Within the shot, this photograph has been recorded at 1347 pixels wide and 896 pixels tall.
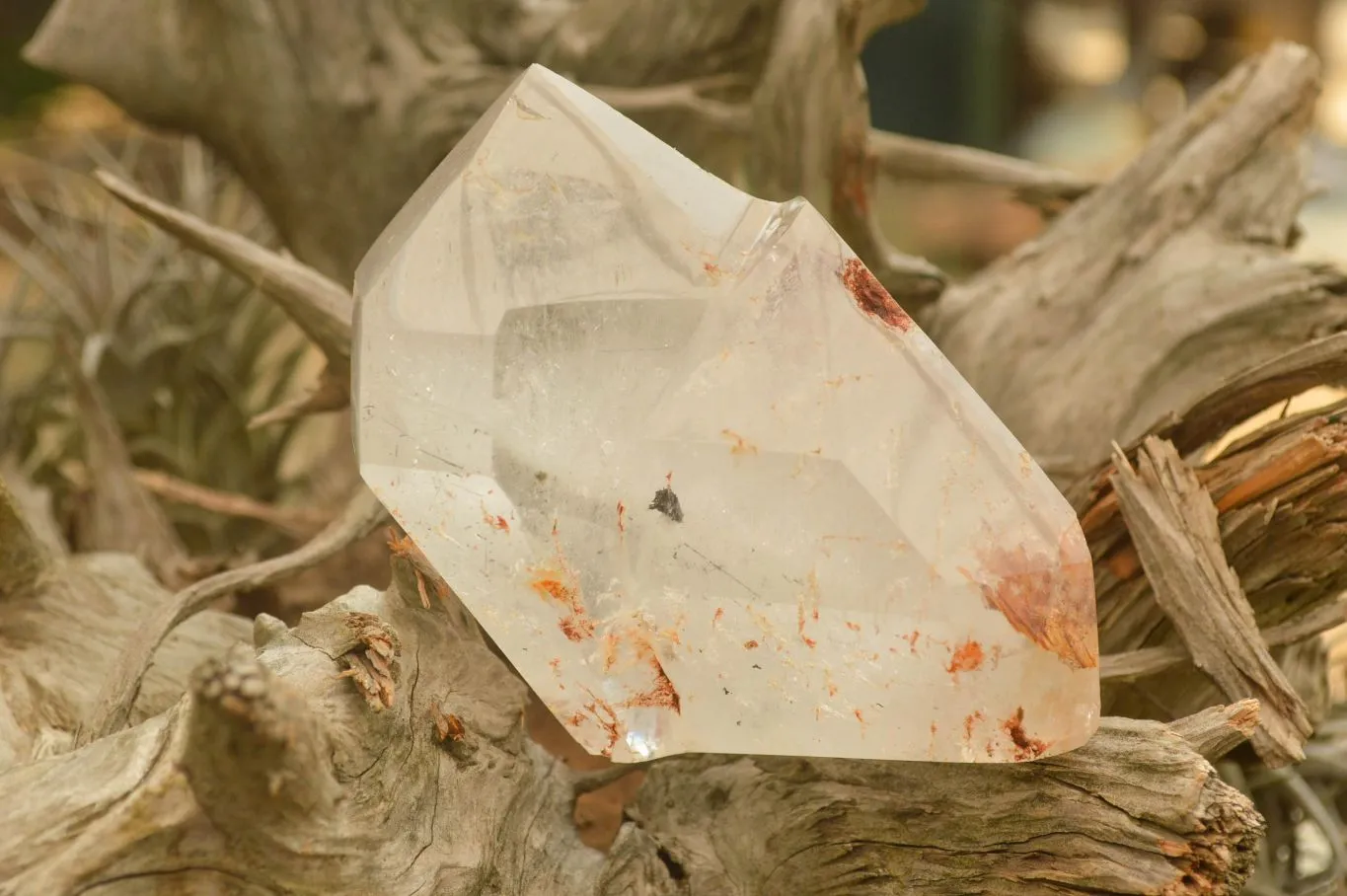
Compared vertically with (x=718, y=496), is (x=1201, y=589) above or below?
above

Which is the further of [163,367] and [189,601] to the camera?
[163,367]

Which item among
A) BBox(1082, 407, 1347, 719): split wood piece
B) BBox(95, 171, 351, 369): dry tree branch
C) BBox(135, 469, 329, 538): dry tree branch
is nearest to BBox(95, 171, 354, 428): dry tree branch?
BBox(95, 171, 351, 369): dry tree branch

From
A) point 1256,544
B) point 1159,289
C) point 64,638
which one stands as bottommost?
point 64,638

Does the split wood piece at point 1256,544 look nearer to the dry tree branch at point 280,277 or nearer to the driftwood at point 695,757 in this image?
the driftwood at point 695,757

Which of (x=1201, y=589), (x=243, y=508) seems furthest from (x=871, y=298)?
(x=243, y=508)

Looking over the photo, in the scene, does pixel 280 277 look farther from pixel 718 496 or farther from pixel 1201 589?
pixel 1201 589

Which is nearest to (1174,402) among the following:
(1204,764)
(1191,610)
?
(1191,610)

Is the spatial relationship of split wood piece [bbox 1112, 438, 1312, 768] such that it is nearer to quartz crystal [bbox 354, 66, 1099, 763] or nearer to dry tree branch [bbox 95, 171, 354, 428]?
quartz crystal [bbox 354, 66, 1099, 763]
